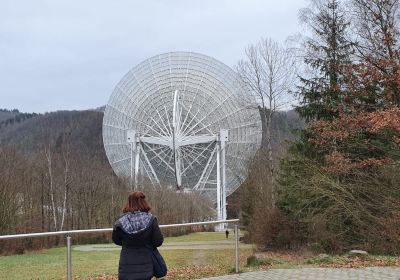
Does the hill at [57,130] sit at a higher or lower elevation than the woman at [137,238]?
higher

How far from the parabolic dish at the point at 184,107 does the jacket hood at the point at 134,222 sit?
1833 inches

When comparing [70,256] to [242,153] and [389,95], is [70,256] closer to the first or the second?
[389,95]

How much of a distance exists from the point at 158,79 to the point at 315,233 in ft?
111

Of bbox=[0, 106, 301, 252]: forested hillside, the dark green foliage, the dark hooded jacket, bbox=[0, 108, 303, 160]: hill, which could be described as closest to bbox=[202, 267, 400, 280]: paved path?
the dark hooded jacket

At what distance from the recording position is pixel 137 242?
6.77m

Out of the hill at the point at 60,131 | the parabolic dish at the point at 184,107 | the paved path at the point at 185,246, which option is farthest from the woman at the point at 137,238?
the hill at the point at 60,131

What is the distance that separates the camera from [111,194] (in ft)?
188

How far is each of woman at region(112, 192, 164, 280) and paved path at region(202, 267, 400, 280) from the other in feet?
15.5

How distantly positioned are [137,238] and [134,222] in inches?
7.4

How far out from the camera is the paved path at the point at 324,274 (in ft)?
36.7

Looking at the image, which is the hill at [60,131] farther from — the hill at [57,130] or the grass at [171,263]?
the grass at [171,263]

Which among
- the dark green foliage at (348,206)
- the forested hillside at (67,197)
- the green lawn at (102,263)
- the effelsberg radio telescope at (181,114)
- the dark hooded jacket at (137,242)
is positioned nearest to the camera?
the dark hooded jacket at (137,242)

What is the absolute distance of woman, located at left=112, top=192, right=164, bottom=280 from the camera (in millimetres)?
6742

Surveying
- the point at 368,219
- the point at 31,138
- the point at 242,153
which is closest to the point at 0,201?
the point at 368,219
